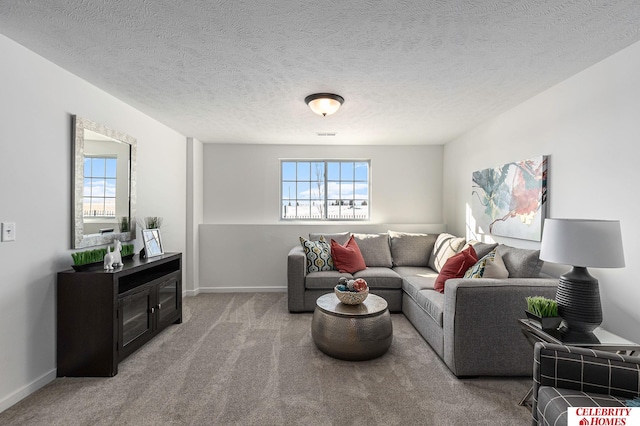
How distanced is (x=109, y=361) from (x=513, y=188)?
4.07 metres

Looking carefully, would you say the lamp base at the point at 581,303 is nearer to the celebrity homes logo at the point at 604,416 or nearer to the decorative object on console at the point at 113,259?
the celebrity homes logo at the point at 604,416

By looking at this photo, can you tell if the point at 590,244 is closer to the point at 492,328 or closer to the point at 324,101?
the point at 492,328

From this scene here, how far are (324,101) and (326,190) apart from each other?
2.58m

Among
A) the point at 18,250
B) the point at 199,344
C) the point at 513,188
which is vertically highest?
the point at 513,188

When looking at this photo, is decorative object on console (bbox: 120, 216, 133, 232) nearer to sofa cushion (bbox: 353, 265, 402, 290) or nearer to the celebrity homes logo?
sofa cushion (bbox: 353, 265, 402, 290)

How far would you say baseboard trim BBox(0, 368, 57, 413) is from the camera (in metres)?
2.08

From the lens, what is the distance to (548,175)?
9.55ft

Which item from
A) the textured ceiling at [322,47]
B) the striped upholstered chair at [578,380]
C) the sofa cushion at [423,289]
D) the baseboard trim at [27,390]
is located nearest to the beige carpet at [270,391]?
the baseboard trim at [27,390]

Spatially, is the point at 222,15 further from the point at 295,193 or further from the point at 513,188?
the point at 295,193

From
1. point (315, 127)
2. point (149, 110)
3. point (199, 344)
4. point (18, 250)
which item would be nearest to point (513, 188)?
point (315, 127)

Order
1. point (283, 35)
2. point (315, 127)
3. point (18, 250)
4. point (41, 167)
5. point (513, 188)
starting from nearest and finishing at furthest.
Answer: point (283, 35) → point (18, 250) → point (41, 167) → point (513, 188) → point (315, 127)

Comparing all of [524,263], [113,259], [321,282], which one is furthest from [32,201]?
[524,263]

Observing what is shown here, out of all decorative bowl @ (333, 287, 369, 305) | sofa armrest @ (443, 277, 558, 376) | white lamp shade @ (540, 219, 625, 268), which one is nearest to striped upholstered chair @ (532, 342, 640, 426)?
white lamp shade @ (540, 219, 625, 268)

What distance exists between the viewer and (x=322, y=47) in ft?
7.06
